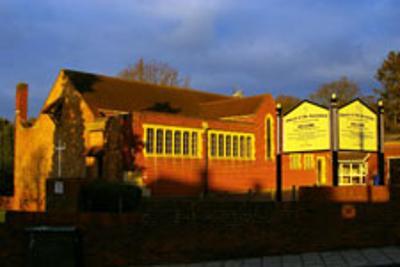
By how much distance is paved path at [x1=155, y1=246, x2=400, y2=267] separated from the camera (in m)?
12.8

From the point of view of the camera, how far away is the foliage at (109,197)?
13961mm

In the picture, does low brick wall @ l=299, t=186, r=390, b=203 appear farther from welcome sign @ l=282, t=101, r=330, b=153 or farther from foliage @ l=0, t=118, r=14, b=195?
foliage @ l=0, t=118, r=14, b=195

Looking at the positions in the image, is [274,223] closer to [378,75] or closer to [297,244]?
[297,244]

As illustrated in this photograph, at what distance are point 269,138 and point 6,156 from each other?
26124mm

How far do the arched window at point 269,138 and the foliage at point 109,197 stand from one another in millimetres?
27916

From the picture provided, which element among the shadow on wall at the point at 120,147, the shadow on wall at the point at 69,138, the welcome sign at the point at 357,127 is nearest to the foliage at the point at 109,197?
the welcome sign at the point at 357,127

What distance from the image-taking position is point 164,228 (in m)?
13.7

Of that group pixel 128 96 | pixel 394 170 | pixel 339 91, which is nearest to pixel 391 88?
pixel 339 91

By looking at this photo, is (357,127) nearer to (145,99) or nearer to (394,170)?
(394,170)

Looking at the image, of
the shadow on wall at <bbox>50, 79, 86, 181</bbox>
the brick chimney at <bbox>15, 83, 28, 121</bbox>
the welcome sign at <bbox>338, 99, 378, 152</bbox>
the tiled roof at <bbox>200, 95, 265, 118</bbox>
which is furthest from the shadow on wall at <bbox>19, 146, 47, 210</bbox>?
the welcome sign at <bbox>338, 99, 378, 152</bbox>

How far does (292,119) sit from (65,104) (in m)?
23.3

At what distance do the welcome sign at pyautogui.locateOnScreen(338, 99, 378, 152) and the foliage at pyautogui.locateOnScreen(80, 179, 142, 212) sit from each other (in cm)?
787

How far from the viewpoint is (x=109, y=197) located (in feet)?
46.3

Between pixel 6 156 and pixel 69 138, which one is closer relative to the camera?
pixel 69 138
